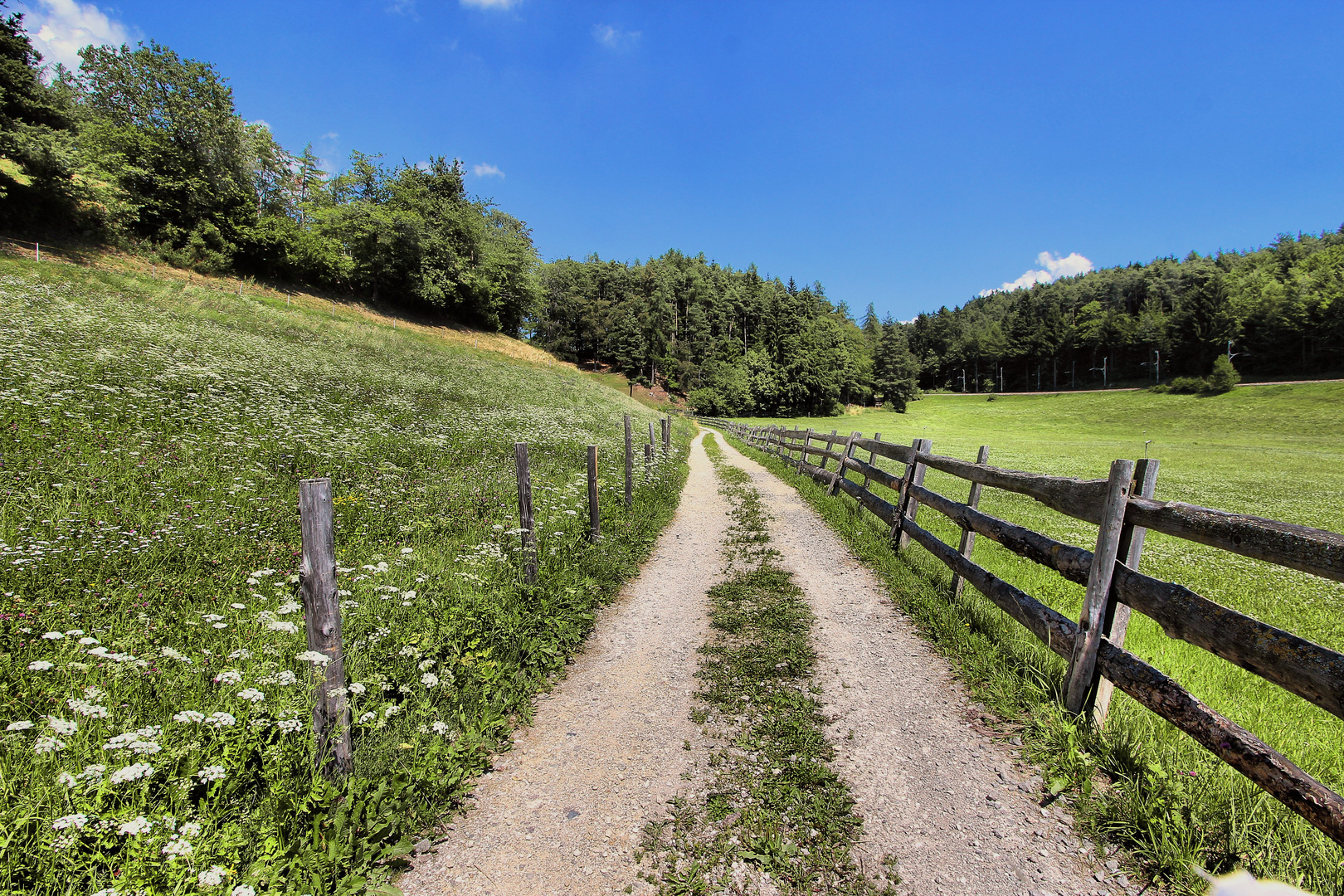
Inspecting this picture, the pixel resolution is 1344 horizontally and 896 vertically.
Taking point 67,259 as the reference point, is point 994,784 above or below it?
below

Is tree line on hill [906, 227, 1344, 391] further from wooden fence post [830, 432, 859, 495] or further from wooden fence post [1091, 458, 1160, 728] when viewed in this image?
wooden fence post [1091, 458, 1160, 728]

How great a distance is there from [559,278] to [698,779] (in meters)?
80.4

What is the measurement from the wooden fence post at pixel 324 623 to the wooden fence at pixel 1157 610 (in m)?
5.02

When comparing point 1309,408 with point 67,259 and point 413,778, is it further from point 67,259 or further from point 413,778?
point 67,259

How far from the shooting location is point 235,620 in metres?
4.58

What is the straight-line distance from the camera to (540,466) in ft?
39.1

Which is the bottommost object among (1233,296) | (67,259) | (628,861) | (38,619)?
(628,861)

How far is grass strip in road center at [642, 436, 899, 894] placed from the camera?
303cm

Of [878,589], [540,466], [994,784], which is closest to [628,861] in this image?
[994,784]

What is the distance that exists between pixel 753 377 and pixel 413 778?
6904 cm

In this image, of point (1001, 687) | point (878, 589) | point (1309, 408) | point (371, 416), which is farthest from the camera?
point (1309, 408)

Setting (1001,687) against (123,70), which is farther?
(123,70)

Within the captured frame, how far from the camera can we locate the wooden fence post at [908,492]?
313 inches

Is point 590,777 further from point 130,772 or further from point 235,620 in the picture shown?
point 235,620
